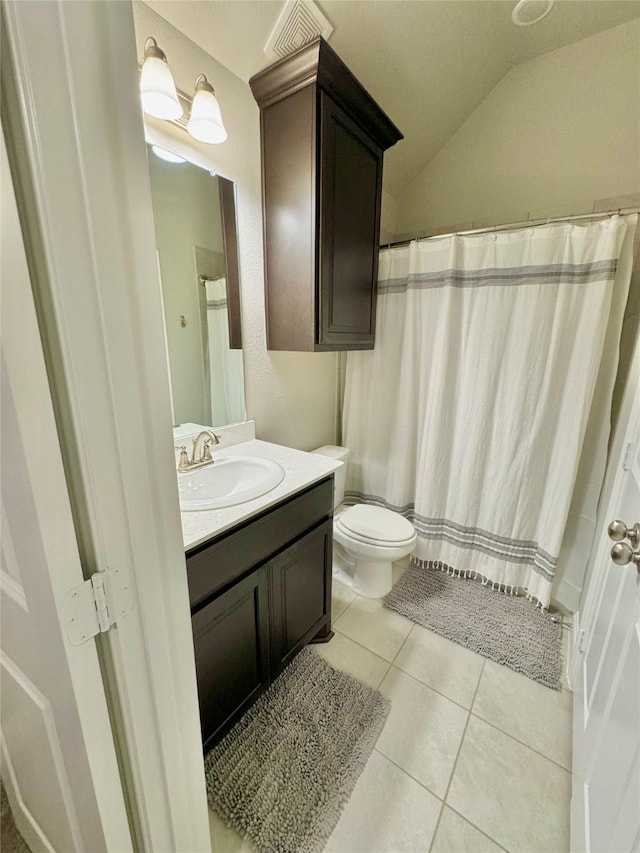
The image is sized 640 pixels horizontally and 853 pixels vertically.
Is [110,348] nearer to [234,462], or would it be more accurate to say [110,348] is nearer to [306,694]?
[234,462]

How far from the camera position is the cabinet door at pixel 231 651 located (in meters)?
0.98

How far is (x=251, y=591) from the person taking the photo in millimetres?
1084

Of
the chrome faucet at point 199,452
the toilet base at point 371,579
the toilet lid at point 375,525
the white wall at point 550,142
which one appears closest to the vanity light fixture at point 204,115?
the chrome faucet at point 199,452

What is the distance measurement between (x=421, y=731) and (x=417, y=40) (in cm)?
268

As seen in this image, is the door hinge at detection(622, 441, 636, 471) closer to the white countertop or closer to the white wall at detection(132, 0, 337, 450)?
the white countertop

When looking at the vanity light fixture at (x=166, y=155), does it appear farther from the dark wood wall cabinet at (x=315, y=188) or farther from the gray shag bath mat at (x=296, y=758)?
the gray shag bath mat at (x=296, y=758)

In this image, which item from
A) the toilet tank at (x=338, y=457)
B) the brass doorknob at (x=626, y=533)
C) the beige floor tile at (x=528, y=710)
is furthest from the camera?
the toilet tank at (x=338, y=457)

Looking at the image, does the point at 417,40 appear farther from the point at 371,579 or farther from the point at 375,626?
the point at 375,626

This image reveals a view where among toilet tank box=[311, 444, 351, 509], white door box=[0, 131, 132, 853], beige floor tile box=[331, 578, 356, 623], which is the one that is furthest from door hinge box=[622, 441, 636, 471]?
white door box=[0, 131, 132, 853]

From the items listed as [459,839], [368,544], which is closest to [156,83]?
[368,544]

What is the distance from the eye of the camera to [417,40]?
142 cm

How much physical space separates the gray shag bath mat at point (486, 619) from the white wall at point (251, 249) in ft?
3.32

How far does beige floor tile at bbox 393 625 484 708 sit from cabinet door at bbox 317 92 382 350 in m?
1.41

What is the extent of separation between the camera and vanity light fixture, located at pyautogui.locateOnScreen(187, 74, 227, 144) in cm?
112
